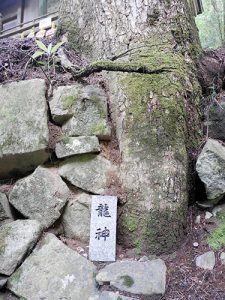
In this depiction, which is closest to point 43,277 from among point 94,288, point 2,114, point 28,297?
point 28,297

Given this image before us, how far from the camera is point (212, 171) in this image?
2.73 meters

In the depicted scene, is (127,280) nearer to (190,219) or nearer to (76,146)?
(190,219)

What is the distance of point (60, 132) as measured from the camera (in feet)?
9.75

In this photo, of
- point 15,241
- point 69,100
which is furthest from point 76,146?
point 15,241

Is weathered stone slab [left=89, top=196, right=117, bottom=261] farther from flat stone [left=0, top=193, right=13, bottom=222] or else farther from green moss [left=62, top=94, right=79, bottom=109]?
green moss [left=62, top=94, right=79, bottom=109]

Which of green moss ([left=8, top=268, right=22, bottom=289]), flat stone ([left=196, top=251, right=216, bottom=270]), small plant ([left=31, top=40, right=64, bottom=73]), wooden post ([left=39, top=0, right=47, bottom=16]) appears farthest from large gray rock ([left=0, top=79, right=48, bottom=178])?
wooden post ([left=39, top=0, right=47, bottom=16])

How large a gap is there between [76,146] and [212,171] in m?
1.16

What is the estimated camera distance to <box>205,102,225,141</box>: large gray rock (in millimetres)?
3193

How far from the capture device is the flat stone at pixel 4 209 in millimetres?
2656

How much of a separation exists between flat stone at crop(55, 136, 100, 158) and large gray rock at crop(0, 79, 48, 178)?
0.13 m

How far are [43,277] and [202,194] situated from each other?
1.48 metres

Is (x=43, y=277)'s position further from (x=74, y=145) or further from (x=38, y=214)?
(x=74, y=145)

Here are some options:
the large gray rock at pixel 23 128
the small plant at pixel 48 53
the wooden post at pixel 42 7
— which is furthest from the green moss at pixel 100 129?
the wooden post at pixel 42 7

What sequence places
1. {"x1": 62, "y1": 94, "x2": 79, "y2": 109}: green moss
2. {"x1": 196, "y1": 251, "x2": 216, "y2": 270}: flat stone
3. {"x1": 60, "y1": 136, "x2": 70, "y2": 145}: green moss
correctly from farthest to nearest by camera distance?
{"x1": 62, "y1": 94, "x2": 79, "y2": 109}: green moss, {"x1": 60, "y1": 136, "x2": 70, "y2": 145}: green moss, {"x1": 196, "y1": 251, "x2": 216, "y2": 270}: flat stone
